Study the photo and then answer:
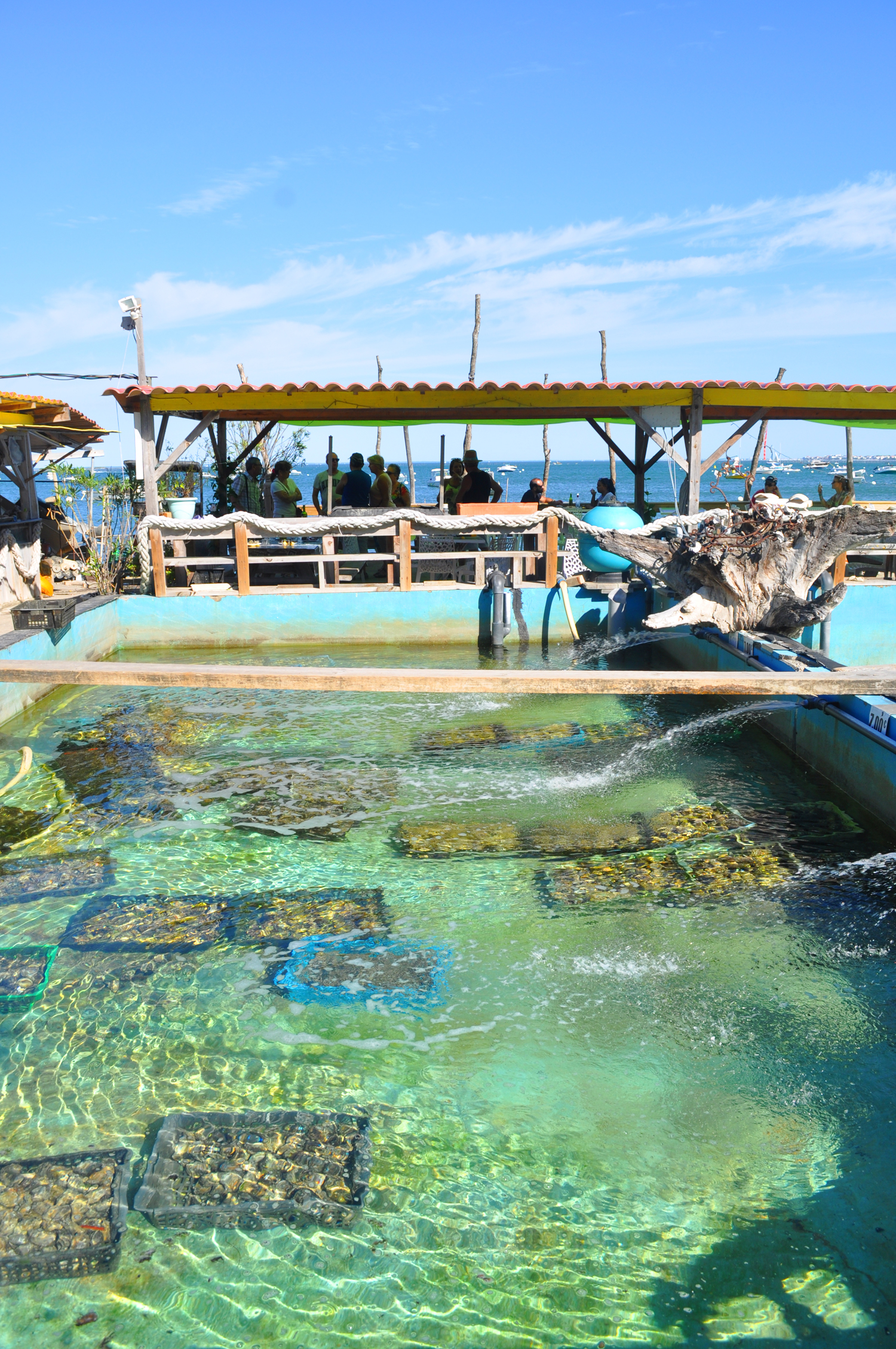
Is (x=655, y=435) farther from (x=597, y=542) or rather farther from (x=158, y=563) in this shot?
(x=158, y=563)

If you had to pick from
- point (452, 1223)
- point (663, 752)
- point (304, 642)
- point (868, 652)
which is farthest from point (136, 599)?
point (452, 1223)

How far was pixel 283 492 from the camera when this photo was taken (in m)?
13.5

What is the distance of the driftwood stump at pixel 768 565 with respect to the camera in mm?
8703

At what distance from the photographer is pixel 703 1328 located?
9.09ft

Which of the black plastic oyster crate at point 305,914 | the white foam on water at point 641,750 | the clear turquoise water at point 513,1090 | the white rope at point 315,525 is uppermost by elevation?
the white rope at point 315,525

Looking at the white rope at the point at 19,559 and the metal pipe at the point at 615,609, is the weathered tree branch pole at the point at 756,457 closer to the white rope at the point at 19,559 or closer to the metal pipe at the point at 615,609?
the metal pipe at the point at 615,609

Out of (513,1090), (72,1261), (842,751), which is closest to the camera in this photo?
(72,1261)

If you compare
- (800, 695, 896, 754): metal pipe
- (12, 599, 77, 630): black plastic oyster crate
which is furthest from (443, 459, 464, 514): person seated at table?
(800, 695, 896, 754): metal pipe

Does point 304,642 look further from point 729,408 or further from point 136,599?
point 729,408

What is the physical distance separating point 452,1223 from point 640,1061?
1.18m

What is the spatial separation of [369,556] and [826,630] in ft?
19.1

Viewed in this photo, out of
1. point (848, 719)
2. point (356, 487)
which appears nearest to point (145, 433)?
point (356, 487)

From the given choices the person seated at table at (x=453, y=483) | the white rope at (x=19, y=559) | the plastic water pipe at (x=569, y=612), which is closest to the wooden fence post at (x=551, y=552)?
the plastic water pipe at (x=569, y=612)

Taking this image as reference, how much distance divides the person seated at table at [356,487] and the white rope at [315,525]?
60.5 inches
